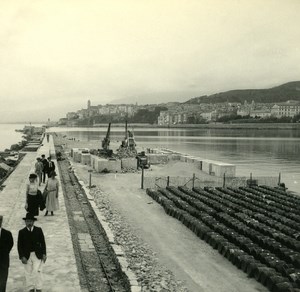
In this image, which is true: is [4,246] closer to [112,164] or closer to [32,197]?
[32,197]

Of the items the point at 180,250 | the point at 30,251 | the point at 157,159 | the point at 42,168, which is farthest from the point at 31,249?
the point at 157,159

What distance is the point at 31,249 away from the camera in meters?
6.83

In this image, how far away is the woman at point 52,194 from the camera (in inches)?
483

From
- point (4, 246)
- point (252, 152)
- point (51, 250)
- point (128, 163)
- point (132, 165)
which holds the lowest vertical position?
point (252, 152)

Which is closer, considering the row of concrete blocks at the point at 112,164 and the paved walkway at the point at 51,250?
the paved walkway at the point at 51,250

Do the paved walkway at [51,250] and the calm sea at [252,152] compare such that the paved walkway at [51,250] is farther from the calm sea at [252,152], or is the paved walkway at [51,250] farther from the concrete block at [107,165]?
the calm sea at [252,152]

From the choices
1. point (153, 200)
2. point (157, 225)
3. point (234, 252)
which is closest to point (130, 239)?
point (157, 225)

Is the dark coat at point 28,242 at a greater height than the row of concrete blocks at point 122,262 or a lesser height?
greater

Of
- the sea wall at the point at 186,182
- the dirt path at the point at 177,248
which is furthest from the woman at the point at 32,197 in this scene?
the sea wall at the point at 186,182

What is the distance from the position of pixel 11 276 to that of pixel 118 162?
2340 centimetres

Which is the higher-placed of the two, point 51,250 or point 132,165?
point 51,250

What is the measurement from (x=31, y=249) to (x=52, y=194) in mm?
5873

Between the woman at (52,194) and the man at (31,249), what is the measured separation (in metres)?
5.37

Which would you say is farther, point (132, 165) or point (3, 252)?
point (132, 165)
